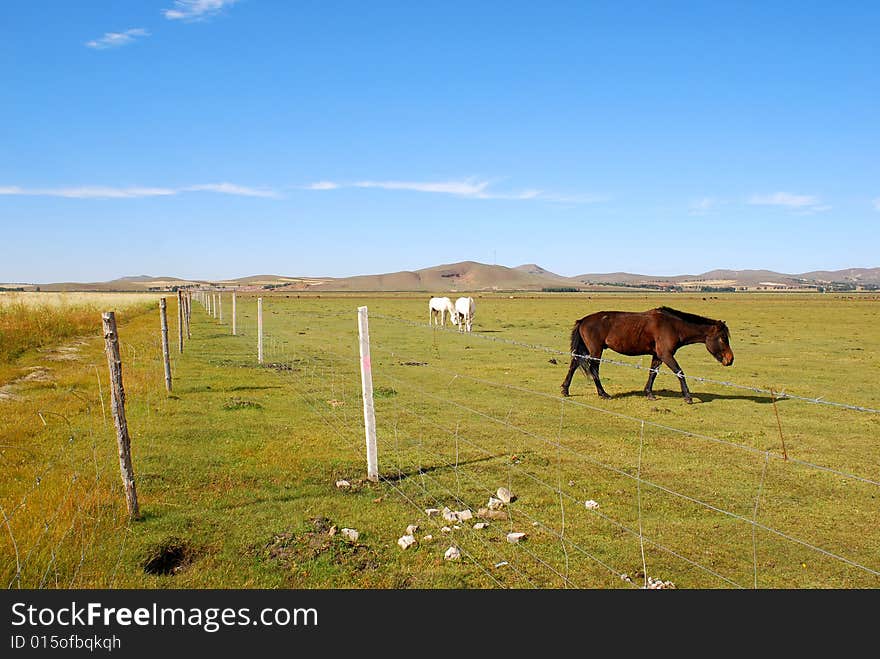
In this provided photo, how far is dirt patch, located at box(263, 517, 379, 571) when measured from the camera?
17.3ft

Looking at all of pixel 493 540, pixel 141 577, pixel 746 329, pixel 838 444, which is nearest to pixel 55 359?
pixel 141 577

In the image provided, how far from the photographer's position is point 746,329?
118ft

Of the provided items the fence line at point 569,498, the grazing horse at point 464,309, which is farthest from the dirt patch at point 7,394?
the grazing horse at point 464,309

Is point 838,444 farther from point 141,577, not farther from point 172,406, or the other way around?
point 172,406

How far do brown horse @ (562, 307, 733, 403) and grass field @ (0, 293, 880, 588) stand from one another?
0.96 meters

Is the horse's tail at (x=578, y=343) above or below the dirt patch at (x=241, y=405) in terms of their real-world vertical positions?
above

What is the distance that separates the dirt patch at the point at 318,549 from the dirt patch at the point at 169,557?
→ 0.65m

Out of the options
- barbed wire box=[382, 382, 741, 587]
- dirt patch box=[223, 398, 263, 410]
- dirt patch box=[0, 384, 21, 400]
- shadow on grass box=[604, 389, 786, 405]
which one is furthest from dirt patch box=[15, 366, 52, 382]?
shadow on grass box=[604, 389, 786, 405]

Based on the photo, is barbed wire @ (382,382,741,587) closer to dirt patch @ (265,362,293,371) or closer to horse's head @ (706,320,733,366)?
horse's head @ (706,320,733,366)

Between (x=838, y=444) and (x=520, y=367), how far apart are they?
9.89 metres

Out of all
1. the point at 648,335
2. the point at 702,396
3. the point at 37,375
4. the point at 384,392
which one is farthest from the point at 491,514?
the point at 37,375

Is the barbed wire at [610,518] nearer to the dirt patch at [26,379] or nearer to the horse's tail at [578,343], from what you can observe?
the horse's tail at [578,343]

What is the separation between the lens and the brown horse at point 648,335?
45.2 ft

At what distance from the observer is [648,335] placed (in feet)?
45.5
